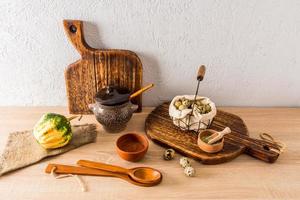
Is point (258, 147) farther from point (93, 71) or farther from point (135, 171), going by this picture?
point (93, 71)

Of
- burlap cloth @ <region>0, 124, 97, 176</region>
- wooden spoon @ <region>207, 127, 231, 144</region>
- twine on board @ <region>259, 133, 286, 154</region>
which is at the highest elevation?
wooden spoon @ <region>207, 127, 231, 144</region>

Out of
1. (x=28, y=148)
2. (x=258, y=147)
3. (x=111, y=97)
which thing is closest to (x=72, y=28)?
(x=111, y=97)

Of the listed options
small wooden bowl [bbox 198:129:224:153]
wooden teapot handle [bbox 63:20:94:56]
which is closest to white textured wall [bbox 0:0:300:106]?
wooden teapot handle [bbox 63:20:94:56]

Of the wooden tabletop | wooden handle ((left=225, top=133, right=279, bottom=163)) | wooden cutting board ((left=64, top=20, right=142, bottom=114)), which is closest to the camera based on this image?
the wooden tabletop

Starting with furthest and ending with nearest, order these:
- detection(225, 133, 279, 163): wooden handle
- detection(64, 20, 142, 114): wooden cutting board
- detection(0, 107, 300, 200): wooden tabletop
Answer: detection(64, 20, 142, 114): wooden cutting board, detection(225, 133, 279, 163): wooden handle, detection(0, 107, 300, 200): wooden tabletop

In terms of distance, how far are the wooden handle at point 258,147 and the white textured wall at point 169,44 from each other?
0.23 metres

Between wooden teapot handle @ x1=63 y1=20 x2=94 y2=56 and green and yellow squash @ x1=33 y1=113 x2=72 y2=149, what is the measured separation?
24 cm

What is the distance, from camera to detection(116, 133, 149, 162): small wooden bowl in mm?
826

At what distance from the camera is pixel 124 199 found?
0.73 metres

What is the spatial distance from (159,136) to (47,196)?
368 millimetres

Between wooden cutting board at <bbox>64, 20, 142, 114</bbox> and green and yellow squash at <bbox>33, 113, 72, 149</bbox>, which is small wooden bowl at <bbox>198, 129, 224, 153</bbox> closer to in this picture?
wooden cutting board at <bbox>64, 20, 142, 114</bbox>

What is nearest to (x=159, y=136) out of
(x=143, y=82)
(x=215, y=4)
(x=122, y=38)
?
(x=143, y=82)

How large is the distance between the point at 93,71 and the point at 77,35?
0.13m

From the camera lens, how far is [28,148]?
2.89 ft
